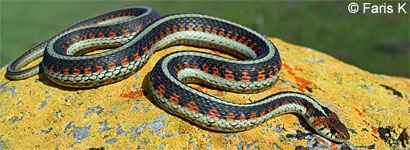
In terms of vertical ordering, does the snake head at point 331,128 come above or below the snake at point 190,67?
below

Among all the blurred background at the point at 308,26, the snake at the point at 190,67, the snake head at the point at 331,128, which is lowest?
the blurred background at the point at 308,26

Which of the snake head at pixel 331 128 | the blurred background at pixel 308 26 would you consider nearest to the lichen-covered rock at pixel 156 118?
the snake head at pixel 331 128

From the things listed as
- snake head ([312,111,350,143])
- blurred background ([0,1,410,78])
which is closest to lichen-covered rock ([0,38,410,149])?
snake head ([312,111,350,143])

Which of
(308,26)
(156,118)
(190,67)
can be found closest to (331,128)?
(190,67)

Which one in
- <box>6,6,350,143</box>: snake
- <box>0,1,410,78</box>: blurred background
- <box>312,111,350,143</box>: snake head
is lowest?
<box>0,1,410,78</box>: blurred background

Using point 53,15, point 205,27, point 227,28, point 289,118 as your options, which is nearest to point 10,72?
point 205,27

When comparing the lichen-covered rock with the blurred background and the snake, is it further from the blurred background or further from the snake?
the blurred background

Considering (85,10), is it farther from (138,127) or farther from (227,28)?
(138,127)

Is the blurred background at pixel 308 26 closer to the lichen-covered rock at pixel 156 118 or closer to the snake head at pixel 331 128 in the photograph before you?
the lichen-covered rock at pixel 156 118
